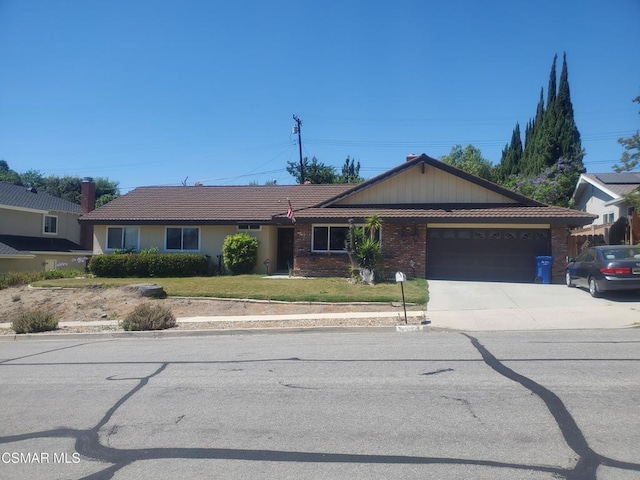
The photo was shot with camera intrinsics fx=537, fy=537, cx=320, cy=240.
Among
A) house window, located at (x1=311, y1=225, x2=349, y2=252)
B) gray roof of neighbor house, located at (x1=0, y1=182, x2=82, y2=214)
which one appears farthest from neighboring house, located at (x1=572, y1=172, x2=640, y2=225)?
gray roof of neighbor house, located at (x1=0, y1=182, x2=82, y2=214)

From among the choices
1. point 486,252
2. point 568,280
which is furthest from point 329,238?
point 568,280

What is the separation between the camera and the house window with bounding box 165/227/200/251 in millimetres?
25203

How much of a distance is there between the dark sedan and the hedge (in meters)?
15.3

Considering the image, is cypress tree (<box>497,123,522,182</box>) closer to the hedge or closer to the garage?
the garage

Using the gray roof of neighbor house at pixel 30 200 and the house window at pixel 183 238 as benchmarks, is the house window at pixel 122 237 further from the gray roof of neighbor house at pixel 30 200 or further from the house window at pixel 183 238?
the gray roof of neighbor house at pixel 30 200

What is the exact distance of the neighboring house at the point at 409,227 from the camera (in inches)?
804

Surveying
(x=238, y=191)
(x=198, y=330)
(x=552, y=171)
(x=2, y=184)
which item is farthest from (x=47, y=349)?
(x=552, y=171)

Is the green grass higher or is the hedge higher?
the hedge

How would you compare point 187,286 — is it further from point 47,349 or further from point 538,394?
point 538,394

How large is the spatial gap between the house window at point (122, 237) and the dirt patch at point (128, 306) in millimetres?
5576

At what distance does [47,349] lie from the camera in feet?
38.4

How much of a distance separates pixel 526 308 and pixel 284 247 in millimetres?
13166

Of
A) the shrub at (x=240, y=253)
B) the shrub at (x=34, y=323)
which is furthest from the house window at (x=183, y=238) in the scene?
the shrub at (x=34, y=323)

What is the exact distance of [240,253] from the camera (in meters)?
23.2
